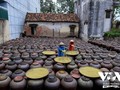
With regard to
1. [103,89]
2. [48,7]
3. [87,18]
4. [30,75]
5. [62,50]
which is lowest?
[103,89]

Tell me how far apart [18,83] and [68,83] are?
1.21 metres

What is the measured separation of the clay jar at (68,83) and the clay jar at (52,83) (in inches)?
5.1

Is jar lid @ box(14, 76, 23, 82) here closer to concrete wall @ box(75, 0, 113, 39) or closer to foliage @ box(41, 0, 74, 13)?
concrete wall @ box(75, 0, 113, 39)

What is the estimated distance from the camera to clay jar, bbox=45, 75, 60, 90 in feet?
10.3

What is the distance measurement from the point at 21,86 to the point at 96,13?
11.8 m

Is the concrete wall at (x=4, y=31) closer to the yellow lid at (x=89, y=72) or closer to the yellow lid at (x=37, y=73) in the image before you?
the yellow lid at (x=37, y=73)

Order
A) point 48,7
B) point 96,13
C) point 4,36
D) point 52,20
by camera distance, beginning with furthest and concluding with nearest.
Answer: point 48,7 → point 52,20 → point 96,13 → point 4,36

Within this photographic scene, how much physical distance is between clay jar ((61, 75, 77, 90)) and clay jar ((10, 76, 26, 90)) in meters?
0.96

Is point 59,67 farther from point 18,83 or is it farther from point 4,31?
point 4,31

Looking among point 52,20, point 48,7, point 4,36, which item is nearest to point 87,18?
point 52,20

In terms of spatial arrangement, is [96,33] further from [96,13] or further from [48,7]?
[48,7]

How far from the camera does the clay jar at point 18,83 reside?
307cm

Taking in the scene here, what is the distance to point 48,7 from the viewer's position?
3256 centimetres

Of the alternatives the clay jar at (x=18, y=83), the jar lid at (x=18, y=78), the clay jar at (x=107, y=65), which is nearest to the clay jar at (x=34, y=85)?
the clay jar at (x=18, y=83)
